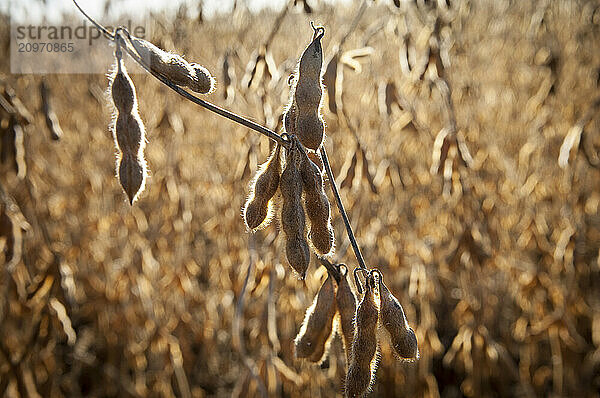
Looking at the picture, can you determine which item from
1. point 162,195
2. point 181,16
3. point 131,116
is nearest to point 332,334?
point 131,116

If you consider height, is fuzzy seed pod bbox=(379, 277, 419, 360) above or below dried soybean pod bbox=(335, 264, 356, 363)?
above

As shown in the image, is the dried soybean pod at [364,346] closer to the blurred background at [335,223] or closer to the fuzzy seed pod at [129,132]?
the fuzzy seed pod at [129,132]

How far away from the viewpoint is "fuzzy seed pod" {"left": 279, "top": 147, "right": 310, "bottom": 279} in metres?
0.72

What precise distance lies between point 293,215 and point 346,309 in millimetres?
175

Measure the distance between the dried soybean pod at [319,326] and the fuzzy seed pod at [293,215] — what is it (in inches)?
3.7

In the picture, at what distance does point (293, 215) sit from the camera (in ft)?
2.38

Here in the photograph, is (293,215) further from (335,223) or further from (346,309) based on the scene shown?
(335,223)

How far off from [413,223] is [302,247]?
197 cm

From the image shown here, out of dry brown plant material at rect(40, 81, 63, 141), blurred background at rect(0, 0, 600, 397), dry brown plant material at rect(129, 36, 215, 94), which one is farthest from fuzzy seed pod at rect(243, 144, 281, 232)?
dry brown plant material at rect(40, 81, 63, 141)

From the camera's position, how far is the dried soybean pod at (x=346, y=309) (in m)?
0.81

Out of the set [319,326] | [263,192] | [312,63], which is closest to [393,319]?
[319,326]

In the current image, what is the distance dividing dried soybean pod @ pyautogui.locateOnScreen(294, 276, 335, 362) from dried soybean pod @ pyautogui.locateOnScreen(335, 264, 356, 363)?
0.01 metres

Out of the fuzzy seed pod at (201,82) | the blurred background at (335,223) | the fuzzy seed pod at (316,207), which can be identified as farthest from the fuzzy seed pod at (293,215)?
the blurred background at (335,223)

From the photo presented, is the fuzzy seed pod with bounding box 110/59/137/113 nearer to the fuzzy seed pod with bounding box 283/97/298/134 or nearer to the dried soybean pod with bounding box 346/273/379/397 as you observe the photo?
the fuzzy seed pod with bounding box 283/97/298/134
